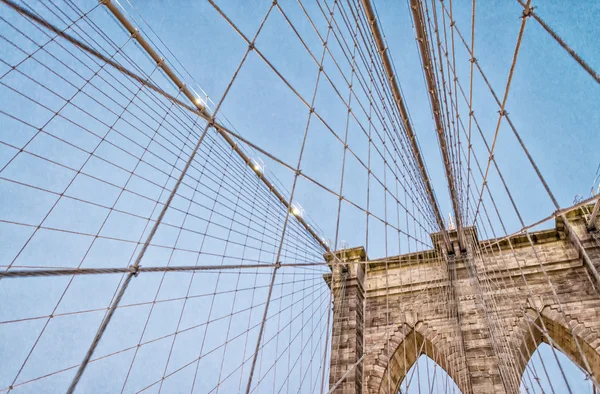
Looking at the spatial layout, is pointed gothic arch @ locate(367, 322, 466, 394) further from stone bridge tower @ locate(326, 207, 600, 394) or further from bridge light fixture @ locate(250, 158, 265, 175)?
bridge light fixture @ locate(250, 158, 265, 175)

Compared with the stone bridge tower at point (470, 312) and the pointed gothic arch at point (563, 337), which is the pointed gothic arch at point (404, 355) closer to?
the stone bridge tower at point (470, 312)

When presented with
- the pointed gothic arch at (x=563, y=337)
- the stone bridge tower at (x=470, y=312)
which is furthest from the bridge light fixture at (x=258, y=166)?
the pointed gothic arch at (x=563, y=337)

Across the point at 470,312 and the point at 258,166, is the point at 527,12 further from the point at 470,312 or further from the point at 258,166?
the point at 470,312

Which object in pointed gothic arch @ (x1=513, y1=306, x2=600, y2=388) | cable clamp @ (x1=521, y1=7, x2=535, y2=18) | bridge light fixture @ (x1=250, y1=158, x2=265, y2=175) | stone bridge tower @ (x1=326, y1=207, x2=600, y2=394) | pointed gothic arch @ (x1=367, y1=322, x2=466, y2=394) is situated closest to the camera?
cable clamp @ (x1=521, y1=7, x2=535, y2=18)

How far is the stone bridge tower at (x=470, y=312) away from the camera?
313 inches

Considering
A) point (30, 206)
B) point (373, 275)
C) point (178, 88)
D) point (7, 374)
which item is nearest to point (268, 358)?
point (7, 374)

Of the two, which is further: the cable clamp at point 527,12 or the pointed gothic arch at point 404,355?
the pointed gothic arch at point 404,355

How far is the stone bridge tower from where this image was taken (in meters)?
7.96

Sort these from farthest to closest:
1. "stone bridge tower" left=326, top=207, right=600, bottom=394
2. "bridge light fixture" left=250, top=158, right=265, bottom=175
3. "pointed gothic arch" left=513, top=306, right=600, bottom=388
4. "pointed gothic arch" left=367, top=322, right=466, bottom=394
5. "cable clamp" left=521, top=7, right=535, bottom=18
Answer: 1. "pointed gothic arch" left=367, top=322, right=466, bottom=394
2. "stone bridge tower" left=326, top=207, right=600, bottom=394
3. "pointed gothic arch" left=513, top=306, right=600, bottom=388
4. "bridge light fixture" left=250, top=158, right=265, bottom=175
5. "cable clamp" left=521, top=7, right=535, bottom=18

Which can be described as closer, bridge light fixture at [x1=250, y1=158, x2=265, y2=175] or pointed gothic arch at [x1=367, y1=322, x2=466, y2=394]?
bridge light fixture at [x1=250, y1=158, x2=265, y2=175]

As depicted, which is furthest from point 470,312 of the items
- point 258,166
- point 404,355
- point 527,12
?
point 527,12

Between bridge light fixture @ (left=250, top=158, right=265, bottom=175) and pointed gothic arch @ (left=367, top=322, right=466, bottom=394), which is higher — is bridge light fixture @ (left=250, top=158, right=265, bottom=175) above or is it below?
above

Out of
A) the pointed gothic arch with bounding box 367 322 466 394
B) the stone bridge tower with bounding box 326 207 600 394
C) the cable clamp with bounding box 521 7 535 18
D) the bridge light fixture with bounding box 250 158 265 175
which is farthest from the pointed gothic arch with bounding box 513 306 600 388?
the cable clamp with bounding box 521 7 535 18

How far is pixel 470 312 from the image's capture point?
8891mm
